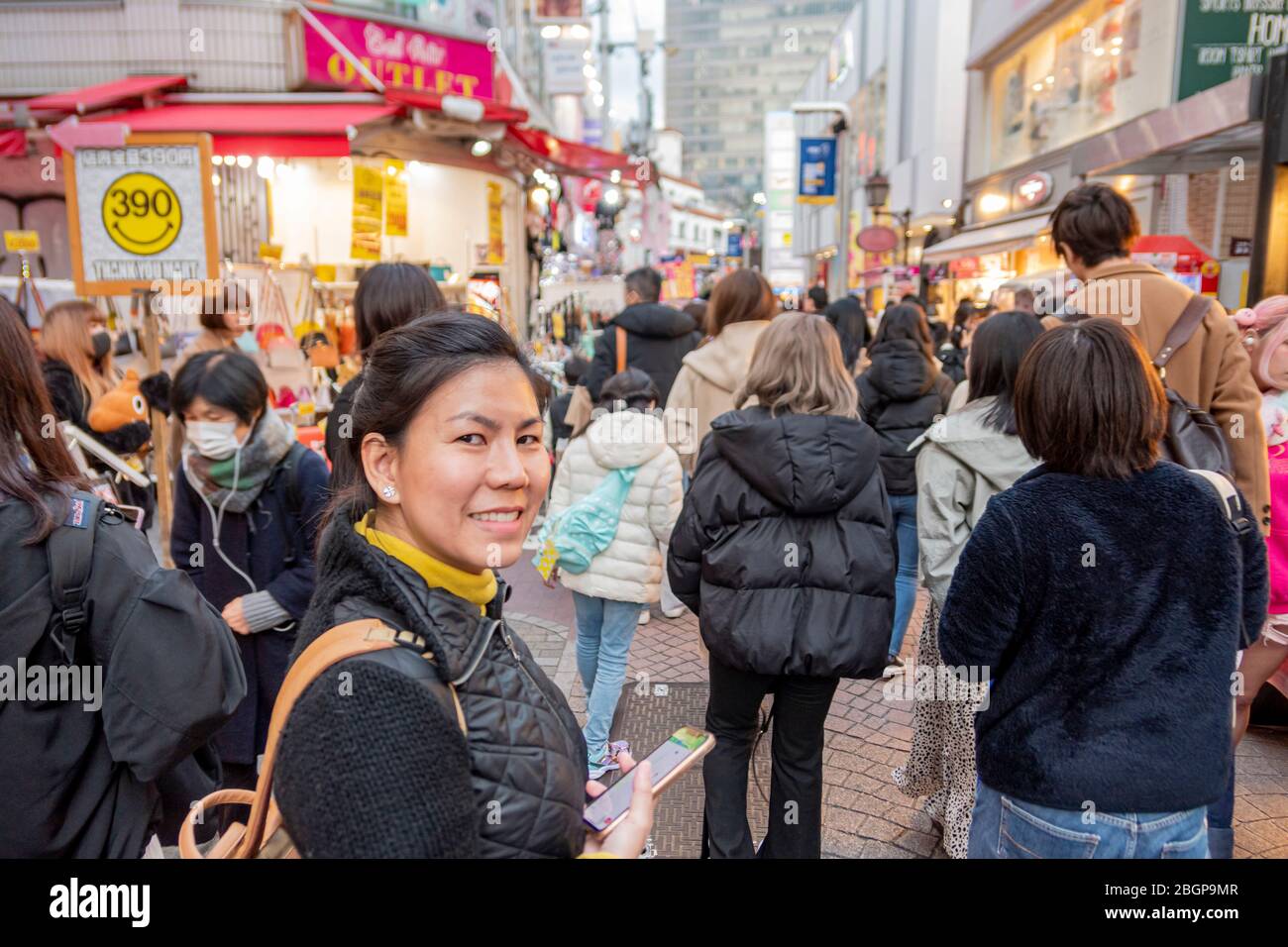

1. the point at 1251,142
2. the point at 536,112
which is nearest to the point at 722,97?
the point at 536,112

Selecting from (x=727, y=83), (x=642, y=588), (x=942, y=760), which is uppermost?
(x=727, y=83)

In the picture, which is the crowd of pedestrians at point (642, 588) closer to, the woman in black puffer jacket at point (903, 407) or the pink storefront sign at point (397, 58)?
the woman in black puffer jacket at point (903, 407)

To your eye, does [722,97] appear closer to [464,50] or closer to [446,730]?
[464,50]

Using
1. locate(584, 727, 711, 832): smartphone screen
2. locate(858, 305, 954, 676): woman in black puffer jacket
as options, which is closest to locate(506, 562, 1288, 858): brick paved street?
locate(858, 305, 954, 676): woman in black puffer jacket

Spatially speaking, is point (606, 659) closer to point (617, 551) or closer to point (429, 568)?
point (617, 551)

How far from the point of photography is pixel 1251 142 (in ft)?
→ 28.3

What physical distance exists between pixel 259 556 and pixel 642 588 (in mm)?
1751

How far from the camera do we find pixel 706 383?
5.75 m

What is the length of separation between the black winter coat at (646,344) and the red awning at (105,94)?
7.13m

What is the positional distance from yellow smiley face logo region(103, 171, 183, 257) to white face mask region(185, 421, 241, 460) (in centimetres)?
237

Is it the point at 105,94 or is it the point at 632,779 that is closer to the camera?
the point at 632,779

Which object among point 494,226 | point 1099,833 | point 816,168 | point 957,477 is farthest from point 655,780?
point 816,168

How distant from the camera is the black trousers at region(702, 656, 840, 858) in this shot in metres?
3.20
